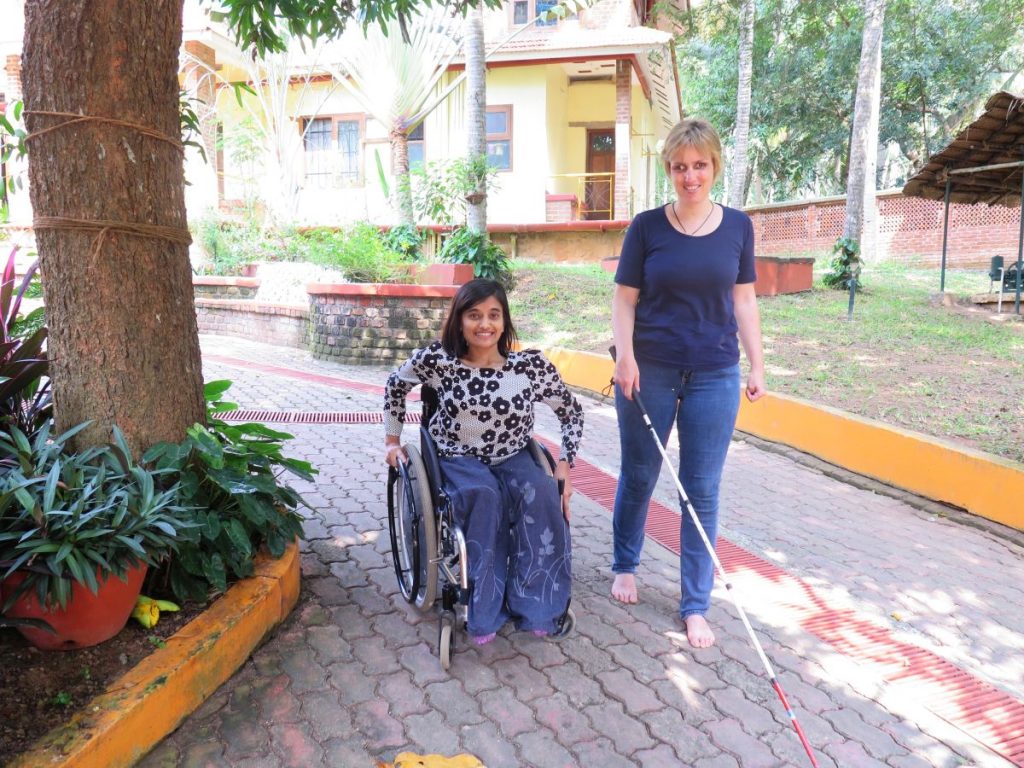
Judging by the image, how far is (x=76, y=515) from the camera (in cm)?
220

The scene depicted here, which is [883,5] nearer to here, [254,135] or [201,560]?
[254,135]

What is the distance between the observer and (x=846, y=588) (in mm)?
3582

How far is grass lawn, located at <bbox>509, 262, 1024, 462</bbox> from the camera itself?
19.4 ft

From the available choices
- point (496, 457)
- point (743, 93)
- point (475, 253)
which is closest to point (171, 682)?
point (496, 457)

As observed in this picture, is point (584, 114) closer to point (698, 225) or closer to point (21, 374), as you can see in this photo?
point (698, 225)

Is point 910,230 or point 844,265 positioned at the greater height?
point 910,230

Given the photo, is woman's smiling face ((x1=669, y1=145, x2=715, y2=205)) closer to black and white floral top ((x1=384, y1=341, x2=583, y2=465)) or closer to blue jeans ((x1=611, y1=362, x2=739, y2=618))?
blue jeans ((x1=611, y1=362, x2=739, y2=618))

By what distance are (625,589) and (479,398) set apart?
1.06 meters

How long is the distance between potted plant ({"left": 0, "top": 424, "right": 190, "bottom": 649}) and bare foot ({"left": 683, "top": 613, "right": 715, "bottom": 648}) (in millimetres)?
1845

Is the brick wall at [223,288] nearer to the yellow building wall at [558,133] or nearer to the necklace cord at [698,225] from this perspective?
Answer: the yellow building wall at [558,133]

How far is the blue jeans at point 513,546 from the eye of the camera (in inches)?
102

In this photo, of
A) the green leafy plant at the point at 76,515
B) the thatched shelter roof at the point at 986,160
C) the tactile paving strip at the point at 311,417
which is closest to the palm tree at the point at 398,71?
the tactile paving strip at the point at 311,417

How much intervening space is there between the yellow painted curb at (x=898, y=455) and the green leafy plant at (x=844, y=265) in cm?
706

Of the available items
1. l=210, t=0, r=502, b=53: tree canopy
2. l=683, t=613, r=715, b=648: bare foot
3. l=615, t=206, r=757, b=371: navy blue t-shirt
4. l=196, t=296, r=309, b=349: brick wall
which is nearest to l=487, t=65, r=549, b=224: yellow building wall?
l=196, t=296, r=309, b=349: brick wall
